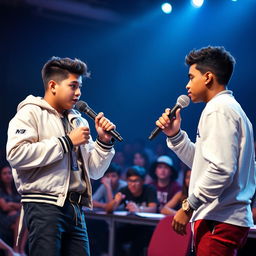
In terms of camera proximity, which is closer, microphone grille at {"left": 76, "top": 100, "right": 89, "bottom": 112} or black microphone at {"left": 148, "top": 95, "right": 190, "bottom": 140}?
black microphone at {"left": 148, "top": 95, "right": 190, "bottom": 140}

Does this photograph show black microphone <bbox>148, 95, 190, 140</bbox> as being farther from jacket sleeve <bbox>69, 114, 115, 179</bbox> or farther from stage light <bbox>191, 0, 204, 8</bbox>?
stage light <bbox>191, 0, 204, 8</bbox>

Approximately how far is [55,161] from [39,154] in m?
0.12

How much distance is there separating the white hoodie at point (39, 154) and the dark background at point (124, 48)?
5.12m

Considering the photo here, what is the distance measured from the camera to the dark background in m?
7.86

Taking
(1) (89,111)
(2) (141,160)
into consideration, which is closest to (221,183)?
(1) (89,111)

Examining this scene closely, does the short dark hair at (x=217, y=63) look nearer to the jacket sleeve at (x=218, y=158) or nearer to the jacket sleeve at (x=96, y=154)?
the jacket sleeve at (x=218, y=158)

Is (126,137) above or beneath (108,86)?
beneath

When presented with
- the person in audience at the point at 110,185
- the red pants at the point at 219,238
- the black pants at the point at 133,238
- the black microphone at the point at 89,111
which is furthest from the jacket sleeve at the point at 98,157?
the person in audience at the point at 110,185

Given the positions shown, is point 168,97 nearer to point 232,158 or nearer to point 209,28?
point 209,28

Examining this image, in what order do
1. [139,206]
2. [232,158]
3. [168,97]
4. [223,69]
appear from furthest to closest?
[168,97] → [139,206] → [223,69] → [232,158]

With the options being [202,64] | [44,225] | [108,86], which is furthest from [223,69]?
[108,86]

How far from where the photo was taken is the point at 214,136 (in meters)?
2.30

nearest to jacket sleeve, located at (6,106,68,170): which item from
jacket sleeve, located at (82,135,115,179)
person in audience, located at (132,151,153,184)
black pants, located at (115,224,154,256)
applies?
jacket sleeve, located at (82,135,115,179)

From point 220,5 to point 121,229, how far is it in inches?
155
